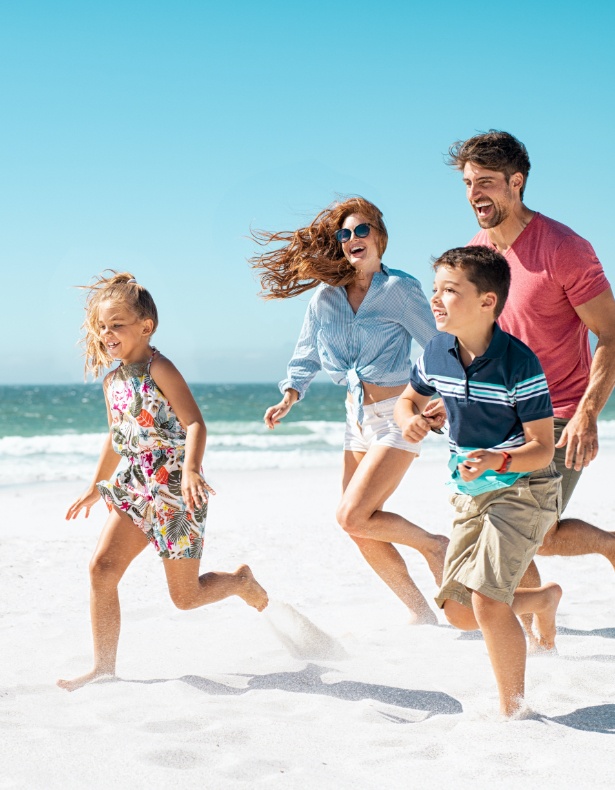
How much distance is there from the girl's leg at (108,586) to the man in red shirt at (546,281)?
6.09 ft

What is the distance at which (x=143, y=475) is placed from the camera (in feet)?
12.8

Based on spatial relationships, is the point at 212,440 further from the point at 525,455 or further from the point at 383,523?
the point at 525,455

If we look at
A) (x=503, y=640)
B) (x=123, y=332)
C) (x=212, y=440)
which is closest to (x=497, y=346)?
(x=503, y=640)

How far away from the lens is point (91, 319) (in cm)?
413

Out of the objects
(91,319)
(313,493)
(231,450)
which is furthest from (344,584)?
(231,450)

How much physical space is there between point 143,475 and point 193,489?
355 mm

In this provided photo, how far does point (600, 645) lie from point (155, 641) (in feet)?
7.12

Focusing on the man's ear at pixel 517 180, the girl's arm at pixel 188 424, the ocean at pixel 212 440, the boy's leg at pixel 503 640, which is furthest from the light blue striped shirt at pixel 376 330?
the ocean at pixel 212 440

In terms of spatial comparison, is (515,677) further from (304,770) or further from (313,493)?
(313,493)

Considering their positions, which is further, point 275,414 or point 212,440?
point 212,440

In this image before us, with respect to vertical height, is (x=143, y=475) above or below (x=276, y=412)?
below

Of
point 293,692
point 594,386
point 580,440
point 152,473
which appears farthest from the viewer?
point 152,473

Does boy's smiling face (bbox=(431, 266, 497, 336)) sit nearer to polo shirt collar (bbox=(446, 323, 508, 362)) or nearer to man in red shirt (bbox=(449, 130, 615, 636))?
polo shirt collar (bbox=(446, 323, 508, 362))

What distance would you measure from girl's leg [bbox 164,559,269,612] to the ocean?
1021 cm
